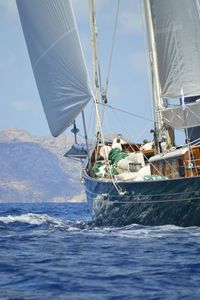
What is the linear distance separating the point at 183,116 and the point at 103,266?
1198 centimetres

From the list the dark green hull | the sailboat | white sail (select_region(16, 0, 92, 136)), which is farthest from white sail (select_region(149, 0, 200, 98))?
the dark green hull

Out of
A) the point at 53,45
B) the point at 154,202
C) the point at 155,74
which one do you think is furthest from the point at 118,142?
the point at 154,202

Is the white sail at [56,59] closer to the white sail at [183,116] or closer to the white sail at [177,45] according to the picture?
the white sail at [183,116]

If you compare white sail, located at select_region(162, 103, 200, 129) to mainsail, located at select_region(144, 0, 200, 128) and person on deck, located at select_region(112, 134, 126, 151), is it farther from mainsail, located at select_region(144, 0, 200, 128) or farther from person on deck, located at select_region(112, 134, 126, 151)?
person on deck, located at select_region(112, 134, 126, 151)

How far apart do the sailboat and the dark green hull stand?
37 millimetres

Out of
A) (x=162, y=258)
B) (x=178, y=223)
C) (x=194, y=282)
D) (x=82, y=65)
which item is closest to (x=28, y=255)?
(x=162, y=258)

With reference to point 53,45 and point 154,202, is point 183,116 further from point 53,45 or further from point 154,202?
point 53,45

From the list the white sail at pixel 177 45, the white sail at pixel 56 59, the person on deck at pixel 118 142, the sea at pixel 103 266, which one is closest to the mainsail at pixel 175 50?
the white sail at pixel 177 45

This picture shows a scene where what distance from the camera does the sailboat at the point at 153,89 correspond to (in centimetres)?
2180

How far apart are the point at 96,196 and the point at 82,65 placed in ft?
17.3

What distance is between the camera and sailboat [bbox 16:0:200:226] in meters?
21.8

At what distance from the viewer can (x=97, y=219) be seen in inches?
1029

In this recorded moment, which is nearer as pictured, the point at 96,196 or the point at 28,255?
the point at 28,255

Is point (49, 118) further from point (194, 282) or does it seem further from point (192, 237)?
point (194, 282)
